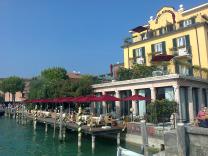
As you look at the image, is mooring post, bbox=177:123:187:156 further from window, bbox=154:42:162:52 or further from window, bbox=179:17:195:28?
window, bbox=154:42:162:52

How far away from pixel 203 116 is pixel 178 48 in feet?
83.8

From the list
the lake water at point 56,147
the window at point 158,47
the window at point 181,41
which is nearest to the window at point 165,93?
the lake water at point 56,147

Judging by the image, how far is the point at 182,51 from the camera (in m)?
40.9

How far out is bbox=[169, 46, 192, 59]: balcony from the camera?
132 ft

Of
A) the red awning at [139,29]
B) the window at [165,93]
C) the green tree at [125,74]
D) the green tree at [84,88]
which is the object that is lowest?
the window at [165,93]

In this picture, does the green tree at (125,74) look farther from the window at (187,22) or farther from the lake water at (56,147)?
the window at (187,22)

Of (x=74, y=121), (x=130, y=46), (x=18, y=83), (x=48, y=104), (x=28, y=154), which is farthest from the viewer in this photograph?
(x=18, y=83)

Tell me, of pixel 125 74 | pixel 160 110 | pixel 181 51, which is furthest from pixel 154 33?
pixel 160 110

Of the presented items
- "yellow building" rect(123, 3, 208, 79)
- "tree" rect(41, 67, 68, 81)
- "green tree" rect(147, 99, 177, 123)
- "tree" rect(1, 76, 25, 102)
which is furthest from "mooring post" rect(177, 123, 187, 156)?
"tree" rect(1, 76, 25, 102)

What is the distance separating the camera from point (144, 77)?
36.3 m

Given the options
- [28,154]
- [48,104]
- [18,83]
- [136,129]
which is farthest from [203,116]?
[18,83]

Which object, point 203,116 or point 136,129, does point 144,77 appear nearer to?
point 136,129

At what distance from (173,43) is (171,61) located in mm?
7411

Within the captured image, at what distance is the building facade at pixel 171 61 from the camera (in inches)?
1270
